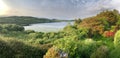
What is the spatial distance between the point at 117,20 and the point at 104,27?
2149 mm

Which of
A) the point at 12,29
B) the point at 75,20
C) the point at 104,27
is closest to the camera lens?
the point at 104,27

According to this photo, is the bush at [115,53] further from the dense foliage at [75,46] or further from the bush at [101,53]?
the bush at [101,53]

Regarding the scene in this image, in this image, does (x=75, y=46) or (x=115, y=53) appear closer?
(x=115, y=53)

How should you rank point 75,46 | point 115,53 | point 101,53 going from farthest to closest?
point 75,46 → point 115,53 → point 101,53

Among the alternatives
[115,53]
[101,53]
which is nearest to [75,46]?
[101,53]

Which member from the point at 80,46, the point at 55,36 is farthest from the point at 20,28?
the point at 80,46

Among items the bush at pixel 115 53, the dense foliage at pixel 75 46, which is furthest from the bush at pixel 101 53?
the bush at pixel 115 53

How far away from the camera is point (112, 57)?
14312 mm

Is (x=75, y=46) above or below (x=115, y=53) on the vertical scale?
above

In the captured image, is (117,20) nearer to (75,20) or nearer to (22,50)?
(75,20)

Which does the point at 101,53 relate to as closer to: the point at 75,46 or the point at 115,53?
the point at 115,53

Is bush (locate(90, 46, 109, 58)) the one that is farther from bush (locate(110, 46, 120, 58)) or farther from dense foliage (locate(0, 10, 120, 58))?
bush (locate(110, 46, 120, 58))

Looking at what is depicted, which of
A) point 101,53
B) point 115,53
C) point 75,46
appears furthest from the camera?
point 75,46

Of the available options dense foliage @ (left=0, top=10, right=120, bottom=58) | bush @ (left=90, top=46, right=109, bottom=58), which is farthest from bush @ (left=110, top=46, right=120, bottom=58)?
bush @ (left=90, top=46, right=109, bottom=58)
